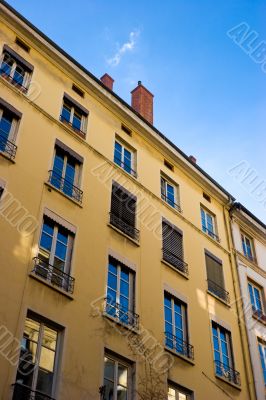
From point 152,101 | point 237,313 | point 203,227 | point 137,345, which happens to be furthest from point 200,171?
point 137,345

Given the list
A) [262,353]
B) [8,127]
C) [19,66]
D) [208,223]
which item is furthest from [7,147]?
[262,353]

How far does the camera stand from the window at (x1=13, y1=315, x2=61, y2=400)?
1101 cm

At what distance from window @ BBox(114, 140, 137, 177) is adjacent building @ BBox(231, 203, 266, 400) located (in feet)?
18.6

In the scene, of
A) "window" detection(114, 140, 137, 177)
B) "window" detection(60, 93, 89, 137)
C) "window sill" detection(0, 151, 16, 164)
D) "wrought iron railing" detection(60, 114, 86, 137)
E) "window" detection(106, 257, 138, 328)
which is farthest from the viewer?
"window" detection(114, 140, 137, 177)

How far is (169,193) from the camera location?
784 inches

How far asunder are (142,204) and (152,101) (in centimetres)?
771

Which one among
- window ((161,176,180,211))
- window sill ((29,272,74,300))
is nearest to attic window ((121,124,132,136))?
window ((161,176,180,211))

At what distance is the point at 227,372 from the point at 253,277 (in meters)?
5.38

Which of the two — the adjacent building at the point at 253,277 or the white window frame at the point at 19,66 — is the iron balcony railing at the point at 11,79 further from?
the adjacent building at the point at 253,277

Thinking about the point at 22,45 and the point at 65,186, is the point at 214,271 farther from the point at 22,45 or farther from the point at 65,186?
the point at 22,45

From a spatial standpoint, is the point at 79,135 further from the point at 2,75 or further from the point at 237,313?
the point at 237,313

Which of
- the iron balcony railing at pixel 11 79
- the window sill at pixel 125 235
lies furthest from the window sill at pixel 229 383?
the iron balcony railing at pixel 11 79

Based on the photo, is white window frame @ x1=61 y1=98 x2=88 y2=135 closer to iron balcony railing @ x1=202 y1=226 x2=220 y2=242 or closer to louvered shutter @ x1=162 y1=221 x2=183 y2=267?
louvered shutter @ x1=162 y1=221 x2=183 y2=267

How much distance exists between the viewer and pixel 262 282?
2152 centimetres
